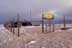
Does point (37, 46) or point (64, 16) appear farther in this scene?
point (64, 16)

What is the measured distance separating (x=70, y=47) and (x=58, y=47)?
1.73ft

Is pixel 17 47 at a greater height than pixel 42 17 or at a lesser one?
lesser

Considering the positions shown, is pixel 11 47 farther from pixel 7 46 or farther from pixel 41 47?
pixel 41 47

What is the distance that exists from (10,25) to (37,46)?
62.5 feet

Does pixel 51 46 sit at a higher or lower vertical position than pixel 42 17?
lower

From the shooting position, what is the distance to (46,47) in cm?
735

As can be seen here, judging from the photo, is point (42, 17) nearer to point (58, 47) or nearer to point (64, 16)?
point (64, 16)

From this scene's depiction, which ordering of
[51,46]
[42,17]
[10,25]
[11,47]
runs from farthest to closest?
[10,25] < [42,17] < [11,47] < [51,46]

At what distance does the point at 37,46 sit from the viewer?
24.9 feet

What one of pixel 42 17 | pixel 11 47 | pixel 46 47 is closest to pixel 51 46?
pixel 46 47

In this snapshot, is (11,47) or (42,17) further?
(42,17)

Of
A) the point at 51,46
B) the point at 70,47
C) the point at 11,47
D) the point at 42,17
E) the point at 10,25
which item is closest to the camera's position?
the point at 70,47

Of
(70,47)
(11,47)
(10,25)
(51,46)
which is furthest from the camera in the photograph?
(10,25)

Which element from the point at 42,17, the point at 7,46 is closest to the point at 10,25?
the point at 42,17
